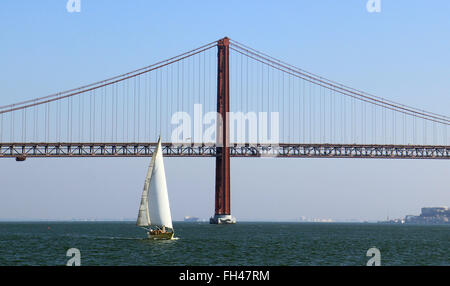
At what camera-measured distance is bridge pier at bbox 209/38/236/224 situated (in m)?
95.4

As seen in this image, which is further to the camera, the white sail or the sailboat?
the sailboat

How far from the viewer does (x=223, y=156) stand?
95.6 meters

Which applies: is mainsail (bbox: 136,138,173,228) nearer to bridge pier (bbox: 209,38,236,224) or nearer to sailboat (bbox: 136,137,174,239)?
sailboat (bbox: 136,137,174,239)

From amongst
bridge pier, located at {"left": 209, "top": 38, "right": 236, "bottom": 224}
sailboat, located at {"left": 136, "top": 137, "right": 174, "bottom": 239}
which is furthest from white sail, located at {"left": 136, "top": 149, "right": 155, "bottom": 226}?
bridge pier, located at {"left": 209, "top": 38, "right": 236, "bottom": 224}

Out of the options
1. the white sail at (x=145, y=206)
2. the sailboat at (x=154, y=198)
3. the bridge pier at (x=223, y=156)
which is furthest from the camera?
the bridge pier at (x=223, y=156)

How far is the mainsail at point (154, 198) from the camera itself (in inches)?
2008

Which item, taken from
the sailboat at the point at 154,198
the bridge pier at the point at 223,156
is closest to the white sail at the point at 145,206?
the sailboat at the point at 154,198

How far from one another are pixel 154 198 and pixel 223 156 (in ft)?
147

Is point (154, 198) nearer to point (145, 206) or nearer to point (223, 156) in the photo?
point (145, 206)

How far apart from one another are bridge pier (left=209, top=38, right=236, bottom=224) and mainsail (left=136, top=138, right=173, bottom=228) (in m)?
43.6

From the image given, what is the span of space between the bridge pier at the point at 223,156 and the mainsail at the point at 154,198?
43617mm

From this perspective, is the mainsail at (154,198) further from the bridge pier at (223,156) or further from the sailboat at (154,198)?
the bridge pier at (223,156)
